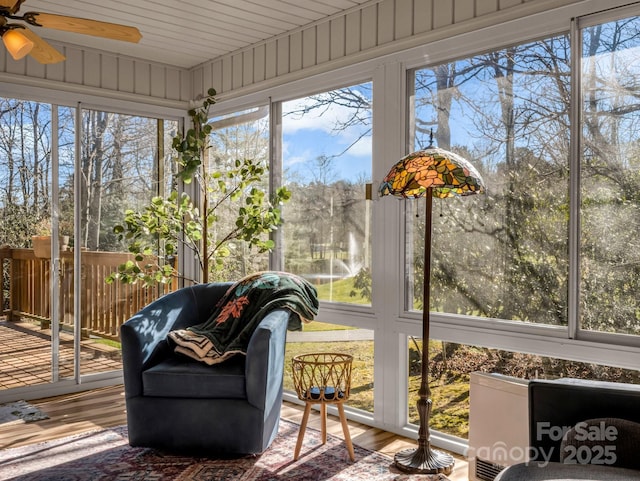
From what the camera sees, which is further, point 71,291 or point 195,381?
point 71,291

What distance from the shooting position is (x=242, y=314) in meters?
3.50

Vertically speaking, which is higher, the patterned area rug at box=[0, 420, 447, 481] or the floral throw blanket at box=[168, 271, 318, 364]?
the floral throw blanket at box=[168, 271, 318, 364]

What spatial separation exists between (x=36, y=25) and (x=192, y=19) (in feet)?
5.00

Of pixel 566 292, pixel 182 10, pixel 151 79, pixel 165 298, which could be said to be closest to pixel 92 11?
pixel 182 10

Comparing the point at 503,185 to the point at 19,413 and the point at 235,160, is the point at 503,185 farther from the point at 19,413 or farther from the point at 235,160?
the point at 19,413

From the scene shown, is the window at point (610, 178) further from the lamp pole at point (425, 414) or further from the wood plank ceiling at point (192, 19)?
the wood plank ceiling at point (192, 19)

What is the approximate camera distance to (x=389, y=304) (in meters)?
3.62

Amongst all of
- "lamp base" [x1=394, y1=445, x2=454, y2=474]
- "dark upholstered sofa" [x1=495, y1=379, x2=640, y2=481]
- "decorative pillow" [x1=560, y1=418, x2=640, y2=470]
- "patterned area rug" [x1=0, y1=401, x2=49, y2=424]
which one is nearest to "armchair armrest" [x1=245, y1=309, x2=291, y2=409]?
"lamp base" [x1=394, y1=445, x2=454, y2=474]

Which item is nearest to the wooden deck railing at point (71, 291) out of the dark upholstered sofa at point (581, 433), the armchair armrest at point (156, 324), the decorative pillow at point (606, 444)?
the armchair armrest at point (156, 324)

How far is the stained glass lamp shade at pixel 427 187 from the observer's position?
2.77 m

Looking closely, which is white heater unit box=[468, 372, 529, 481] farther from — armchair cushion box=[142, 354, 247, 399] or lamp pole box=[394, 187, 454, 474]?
armchair cushion box=[142, 354, 247, 399]

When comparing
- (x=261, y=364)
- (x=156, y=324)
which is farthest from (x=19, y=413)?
(x=261, y=364)

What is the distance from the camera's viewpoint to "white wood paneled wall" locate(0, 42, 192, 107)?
14.2ft

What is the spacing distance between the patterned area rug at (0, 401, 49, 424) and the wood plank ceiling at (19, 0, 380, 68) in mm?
2530
